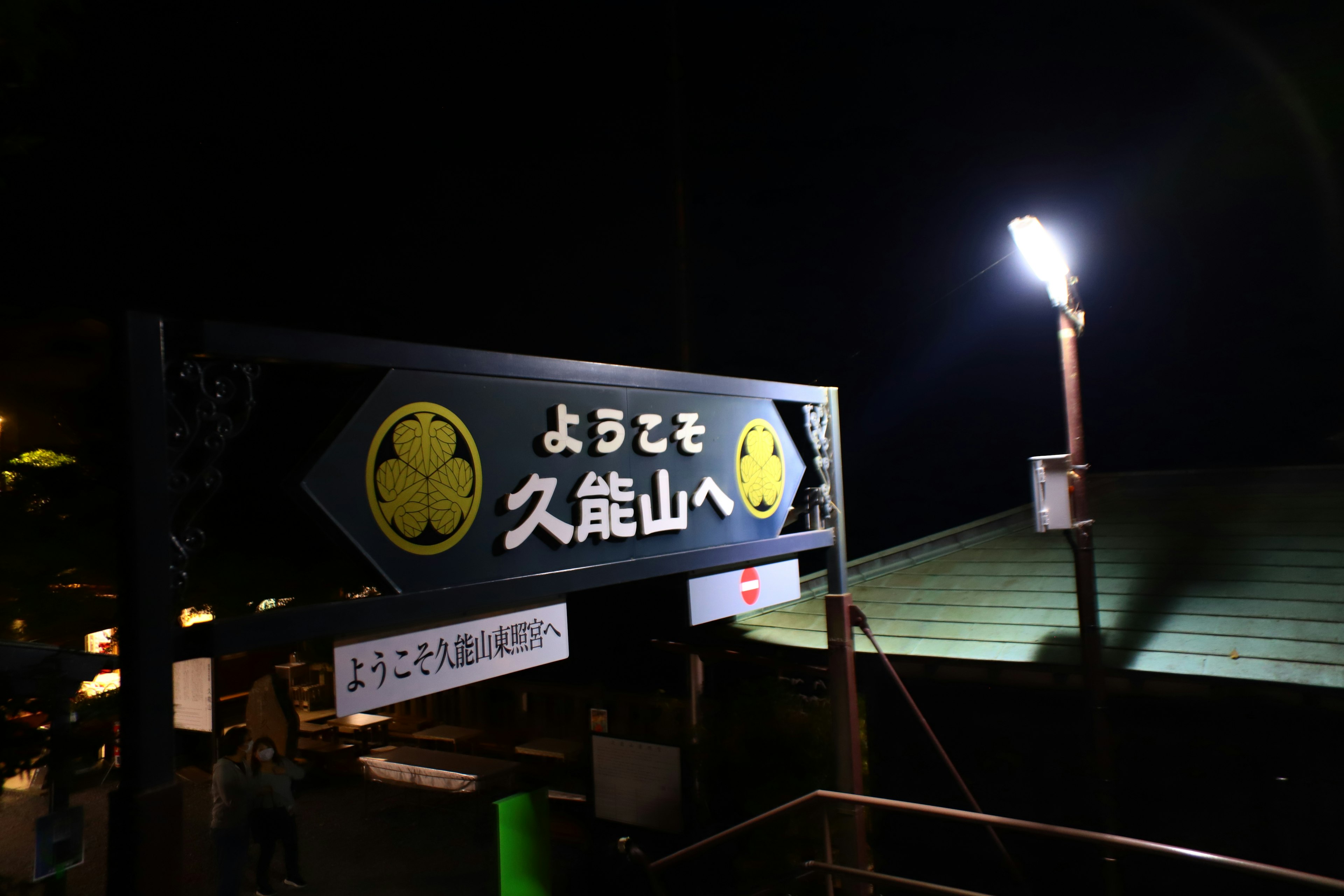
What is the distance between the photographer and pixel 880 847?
852cm

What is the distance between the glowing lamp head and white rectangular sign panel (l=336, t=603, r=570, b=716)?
5037mm

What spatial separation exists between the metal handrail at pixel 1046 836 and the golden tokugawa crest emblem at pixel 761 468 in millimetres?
2429

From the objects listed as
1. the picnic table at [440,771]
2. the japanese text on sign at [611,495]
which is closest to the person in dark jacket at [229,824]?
the picnic table at [440,771]

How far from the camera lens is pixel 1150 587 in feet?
27.3

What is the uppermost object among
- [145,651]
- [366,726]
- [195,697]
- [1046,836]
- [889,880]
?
[145,651]

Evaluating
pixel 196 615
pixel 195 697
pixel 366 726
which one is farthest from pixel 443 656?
pixel 366 726

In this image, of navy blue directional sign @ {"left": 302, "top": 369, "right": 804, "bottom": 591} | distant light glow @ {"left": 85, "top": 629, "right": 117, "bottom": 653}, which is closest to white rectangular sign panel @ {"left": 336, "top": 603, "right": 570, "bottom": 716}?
navy blue directional sign @ {"left": 302, "top": 369, "right": 804, "bottom": 591}

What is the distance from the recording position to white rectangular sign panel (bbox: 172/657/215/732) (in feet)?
22.4

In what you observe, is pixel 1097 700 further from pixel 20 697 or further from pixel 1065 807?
pixel 20 697

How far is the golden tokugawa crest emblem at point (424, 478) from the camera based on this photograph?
4051 millimetres

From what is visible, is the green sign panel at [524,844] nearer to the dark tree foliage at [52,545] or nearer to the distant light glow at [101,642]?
the dark tree foliage at [52,545]

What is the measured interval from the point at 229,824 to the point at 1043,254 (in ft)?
32.7

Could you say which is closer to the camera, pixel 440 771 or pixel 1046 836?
pixel 1046 836

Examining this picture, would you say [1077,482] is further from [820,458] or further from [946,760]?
[946,760]
